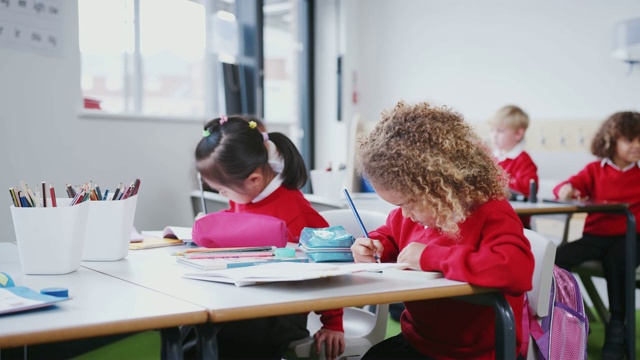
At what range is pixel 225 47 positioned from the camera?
3979 mm

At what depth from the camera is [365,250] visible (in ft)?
A: 4.36

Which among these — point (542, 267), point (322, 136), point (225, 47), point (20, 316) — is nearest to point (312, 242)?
point (542, 267)

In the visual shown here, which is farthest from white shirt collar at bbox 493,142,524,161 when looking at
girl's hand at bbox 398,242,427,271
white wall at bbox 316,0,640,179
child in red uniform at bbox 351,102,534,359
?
girl's hand at bbox 398,242,427,271

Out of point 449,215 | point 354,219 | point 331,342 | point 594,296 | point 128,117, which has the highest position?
point 128,117

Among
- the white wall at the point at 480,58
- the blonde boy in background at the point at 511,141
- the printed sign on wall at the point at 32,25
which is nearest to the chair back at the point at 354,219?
the printed sign on wall at the point at 32,25

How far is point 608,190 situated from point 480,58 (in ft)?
5.17

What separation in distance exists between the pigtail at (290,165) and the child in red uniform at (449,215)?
596mm

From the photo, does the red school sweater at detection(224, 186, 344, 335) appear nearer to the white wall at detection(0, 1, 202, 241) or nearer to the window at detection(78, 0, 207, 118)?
the white wall at detection(0, 1, 202, 241)

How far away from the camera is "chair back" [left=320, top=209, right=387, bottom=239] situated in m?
1.74

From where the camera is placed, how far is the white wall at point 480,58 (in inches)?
155

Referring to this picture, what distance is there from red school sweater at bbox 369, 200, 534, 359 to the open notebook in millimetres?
119

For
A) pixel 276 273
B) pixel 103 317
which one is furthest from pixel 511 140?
pixel 103 317

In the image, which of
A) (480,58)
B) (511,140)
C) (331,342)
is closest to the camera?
(331,342)

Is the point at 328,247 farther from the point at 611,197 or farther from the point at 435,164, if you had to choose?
the point at 611,197
